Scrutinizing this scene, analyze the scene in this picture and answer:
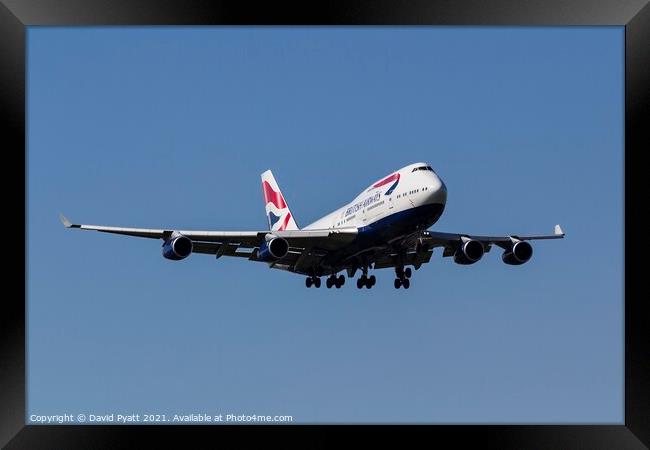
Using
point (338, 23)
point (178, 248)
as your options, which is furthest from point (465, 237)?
point (338, 23)

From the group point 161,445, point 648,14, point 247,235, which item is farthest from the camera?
point 247,235

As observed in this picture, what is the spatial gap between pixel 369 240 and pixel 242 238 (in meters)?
5.64

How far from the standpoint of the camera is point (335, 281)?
1855 inches

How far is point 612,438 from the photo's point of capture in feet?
66.1

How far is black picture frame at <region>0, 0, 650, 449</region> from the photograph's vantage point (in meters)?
19.6

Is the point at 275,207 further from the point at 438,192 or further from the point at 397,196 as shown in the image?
the point at 438,192

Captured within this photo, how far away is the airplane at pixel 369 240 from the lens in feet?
129

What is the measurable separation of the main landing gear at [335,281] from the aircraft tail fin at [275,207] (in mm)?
9137

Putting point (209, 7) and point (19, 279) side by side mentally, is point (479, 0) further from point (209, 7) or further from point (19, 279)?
point (19, 279)

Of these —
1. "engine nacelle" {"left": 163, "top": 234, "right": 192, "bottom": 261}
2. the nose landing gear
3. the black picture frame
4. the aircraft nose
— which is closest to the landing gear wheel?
the nose landing gear

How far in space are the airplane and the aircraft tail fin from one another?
27.9 feet

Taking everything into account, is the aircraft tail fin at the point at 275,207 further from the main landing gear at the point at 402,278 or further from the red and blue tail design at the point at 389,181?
the red and blue tail design at the point at 389,181

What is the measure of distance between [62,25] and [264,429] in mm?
9859

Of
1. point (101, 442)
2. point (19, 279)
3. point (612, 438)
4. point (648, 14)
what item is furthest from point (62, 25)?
point (612, 438)
